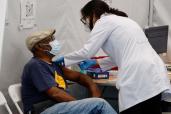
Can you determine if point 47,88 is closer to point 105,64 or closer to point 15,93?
point 15,93

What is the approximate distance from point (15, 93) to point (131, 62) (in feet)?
2.76

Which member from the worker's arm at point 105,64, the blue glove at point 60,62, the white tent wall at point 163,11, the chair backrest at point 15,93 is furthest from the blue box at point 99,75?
the white tent wall at point 163,11

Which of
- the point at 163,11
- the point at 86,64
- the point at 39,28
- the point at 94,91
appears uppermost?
the point at 163,11

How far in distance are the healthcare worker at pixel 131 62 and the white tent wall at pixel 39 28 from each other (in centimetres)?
42

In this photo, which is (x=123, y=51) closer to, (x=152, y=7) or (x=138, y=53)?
(x=138, y=53)

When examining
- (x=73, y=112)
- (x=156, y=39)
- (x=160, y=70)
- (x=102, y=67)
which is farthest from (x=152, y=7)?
(x=73, y=112)

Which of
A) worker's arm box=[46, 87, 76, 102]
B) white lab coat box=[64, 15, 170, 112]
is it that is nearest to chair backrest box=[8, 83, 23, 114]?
worker's arm box=[46, 87, 76, 102]

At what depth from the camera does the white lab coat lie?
2693mm

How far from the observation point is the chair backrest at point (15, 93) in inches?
107

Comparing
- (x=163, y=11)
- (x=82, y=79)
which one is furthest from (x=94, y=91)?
(x=163, y=11)

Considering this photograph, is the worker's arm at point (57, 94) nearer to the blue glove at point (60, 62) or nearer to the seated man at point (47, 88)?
the seated man at point (47, 88)

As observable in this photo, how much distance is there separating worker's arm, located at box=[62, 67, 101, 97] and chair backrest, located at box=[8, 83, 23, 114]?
15.7 inches

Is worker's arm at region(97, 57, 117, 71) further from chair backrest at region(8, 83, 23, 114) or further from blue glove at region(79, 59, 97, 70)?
chair backrest at region(8, 83, 23, 114)

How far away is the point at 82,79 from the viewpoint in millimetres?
3047
